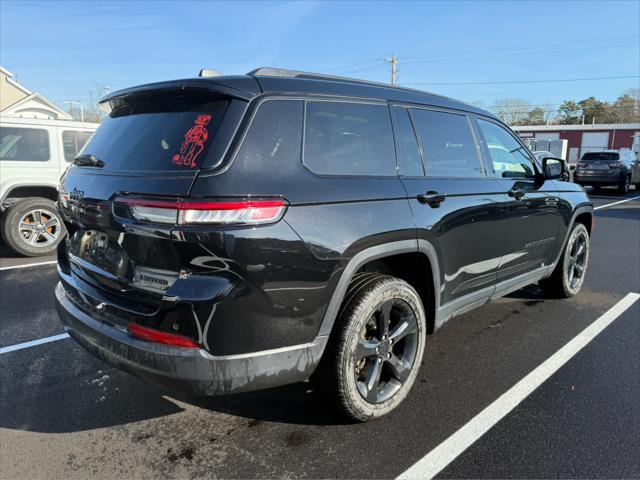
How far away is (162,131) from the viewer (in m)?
2.43

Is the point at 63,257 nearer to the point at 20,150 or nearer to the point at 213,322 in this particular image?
the point at 213,322

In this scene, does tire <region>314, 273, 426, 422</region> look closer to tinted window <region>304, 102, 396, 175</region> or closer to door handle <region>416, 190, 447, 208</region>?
door handle <region>416, 190, 447, 208</region>

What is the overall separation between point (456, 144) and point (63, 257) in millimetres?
2749

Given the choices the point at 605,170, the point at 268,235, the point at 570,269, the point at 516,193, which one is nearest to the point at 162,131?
the point at 268,235

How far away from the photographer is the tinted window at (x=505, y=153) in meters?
3.80

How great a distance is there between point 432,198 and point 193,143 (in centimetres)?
148

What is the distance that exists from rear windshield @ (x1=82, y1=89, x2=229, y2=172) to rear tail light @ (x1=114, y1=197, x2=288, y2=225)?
202 mm

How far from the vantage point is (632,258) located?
728 centimetres

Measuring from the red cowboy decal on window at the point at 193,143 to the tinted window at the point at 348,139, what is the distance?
498 millimetres

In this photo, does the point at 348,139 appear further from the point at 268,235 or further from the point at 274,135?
the point at 268,235

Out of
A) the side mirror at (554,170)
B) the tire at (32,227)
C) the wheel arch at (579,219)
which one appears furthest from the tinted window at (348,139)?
the tire at (32,227)

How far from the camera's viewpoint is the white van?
673 cm

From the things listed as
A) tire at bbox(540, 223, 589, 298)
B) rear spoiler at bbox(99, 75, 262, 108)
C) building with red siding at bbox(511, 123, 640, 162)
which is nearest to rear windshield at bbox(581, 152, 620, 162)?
tire at bbox(540, 223, 589, 298)

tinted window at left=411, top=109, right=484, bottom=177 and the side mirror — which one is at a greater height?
tinted window at left=411, top=109, right=484, bottom=177
